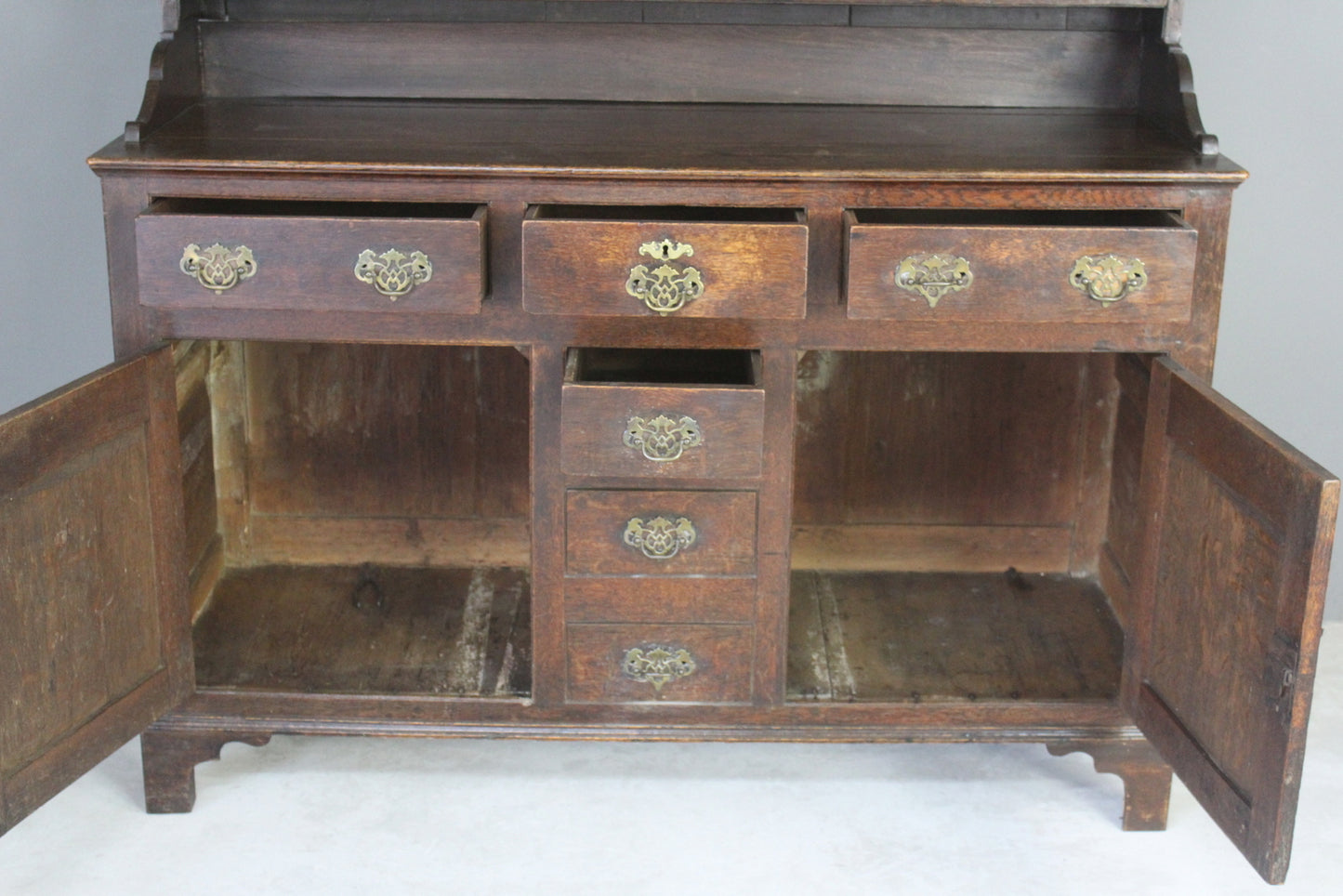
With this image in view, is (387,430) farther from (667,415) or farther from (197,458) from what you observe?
(667,415)

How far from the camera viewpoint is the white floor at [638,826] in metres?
2.31

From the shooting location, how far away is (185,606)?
234 cm

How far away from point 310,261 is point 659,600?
2.24ft

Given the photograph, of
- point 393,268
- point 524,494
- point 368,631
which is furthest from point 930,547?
point 393,268

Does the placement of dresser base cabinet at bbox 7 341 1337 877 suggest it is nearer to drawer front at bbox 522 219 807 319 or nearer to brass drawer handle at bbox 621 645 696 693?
brass drawer handle at bbox 621 645 696 693

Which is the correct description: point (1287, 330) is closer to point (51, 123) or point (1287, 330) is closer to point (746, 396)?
point (746, 396)

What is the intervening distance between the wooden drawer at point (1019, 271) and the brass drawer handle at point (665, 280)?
0.21 meters

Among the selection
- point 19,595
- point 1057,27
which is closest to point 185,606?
point 19,595

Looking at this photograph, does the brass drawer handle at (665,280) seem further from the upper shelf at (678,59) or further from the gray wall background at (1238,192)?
the gray wall background at (1238,192)

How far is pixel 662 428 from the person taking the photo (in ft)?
7.16

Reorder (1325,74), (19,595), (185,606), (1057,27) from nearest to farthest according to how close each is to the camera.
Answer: (19,595)
(185,606)
(1057,27)
(1325,74)

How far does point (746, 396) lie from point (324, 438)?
1.04 m

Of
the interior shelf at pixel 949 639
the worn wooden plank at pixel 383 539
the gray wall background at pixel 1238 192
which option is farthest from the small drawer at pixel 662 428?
the gray wall background at pixel 1238 192

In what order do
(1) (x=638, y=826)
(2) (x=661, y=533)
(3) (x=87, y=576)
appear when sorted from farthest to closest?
(1) (x=638, y=826), (2) (x=661, y=533), (3) (x=87, y=576)
